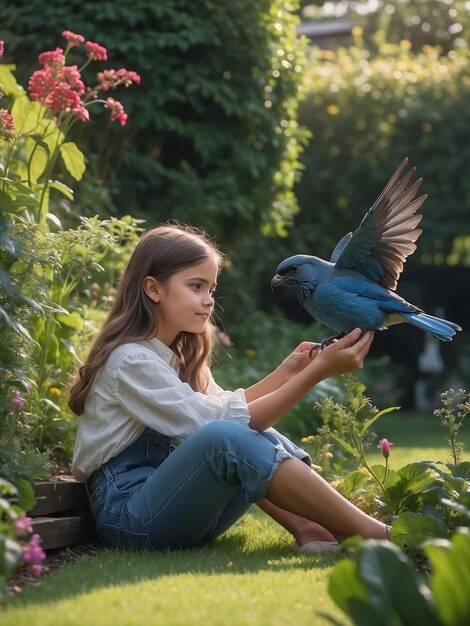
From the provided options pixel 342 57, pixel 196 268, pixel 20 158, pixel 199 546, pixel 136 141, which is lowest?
pixel 199 546

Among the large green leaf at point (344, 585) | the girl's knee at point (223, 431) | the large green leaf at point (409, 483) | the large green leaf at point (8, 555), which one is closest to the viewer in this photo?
the large green leaf at point (344, 585)

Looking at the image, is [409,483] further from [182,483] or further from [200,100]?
[200,100]

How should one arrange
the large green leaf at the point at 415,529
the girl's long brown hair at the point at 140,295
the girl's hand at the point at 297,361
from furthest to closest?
1. the girl's hand at the point at 297,361
2. the girl's long brown hair at the point at 140,295
3. the large green leaf at the point at 415,529

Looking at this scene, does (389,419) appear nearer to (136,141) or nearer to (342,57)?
(136,141)

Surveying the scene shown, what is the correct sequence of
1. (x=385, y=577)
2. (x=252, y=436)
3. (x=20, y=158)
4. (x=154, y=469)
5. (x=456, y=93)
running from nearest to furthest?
(x=385, y=577)
(x=252, y=436)
(x=154, y=469)
(x=20, y=158)
(x=456, y=93)

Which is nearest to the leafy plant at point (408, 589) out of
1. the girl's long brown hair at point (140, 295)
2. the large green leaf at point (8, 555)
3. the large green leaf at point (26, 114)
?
the large green leaf at point (8, 555)

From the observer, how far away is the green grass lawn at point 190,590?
2.34 meters

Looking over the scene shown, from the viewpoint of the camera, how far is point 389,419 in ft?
28.9

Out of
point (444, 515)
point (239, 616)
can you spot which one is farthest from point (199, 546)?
point (239, 616)

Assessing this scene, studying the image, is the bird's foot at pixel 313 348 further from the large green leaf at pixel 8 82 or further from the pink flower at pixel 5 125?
the large green leaf at pixel 8 82

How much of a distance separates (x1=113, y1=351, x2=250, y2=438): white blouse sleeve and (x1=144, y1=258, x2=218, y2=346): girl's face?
0.23m

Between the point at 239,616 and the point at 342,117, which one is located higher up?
the point at 342,117

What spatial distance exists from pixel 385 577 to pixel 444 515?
1.10m

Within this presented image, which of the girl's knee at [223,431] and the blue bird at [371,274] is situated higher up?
the blue bird at [371,274]
